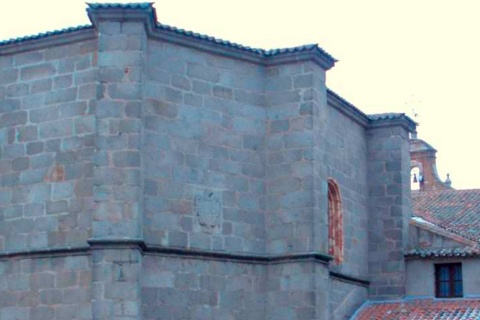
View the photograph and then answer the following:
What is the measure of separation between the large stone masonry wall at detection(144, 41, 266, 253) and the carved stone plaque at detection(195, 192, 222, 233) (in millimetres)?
15

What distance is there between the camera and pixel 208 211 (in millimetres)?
14312

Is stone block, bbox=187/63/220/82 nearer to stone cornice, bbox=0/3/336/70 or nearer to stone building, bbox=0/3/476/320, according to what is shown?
stone building, bbox=0/3/476/320

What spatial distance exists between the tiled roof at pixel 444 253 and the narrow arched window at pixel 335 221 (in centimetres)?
175

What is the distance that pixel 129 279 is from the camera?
12609mm

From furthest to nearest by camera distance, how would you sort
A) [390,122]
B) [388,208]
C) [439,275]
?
[390,122] < [388,208] < [439,275]

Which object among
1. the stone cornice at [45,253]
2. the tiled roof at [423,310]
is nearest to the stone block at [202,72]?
the stone cornice at [45,253]

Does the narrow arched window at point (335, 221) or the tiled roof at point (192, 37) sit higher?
the tiled roof at point (192, 37)

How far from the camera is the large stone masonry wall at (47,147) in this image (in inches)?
535

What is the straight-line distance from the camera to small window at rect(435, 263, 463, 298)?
1769cm

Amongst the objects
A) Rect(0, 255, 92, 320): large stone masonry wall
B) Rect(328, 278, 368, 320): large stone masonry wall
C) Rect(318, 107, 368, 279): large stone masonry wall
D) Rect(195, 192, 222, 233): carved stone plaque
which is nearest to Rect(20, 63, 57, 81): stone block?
Rect(0, 255, 92, 320): large stone masonry wall

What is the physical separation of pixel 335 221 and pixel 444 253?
221 centimetres

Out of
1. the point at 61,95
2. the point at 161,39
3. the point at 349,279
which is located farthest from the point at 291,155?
the point at 61,95

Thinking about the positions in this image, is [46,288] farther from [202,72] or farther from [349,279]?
[349,279]

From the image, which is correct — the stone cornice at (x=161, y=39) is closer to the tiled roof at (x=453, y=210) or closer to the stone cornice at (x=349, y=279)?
the stone cornice at (x=349, y=279)
